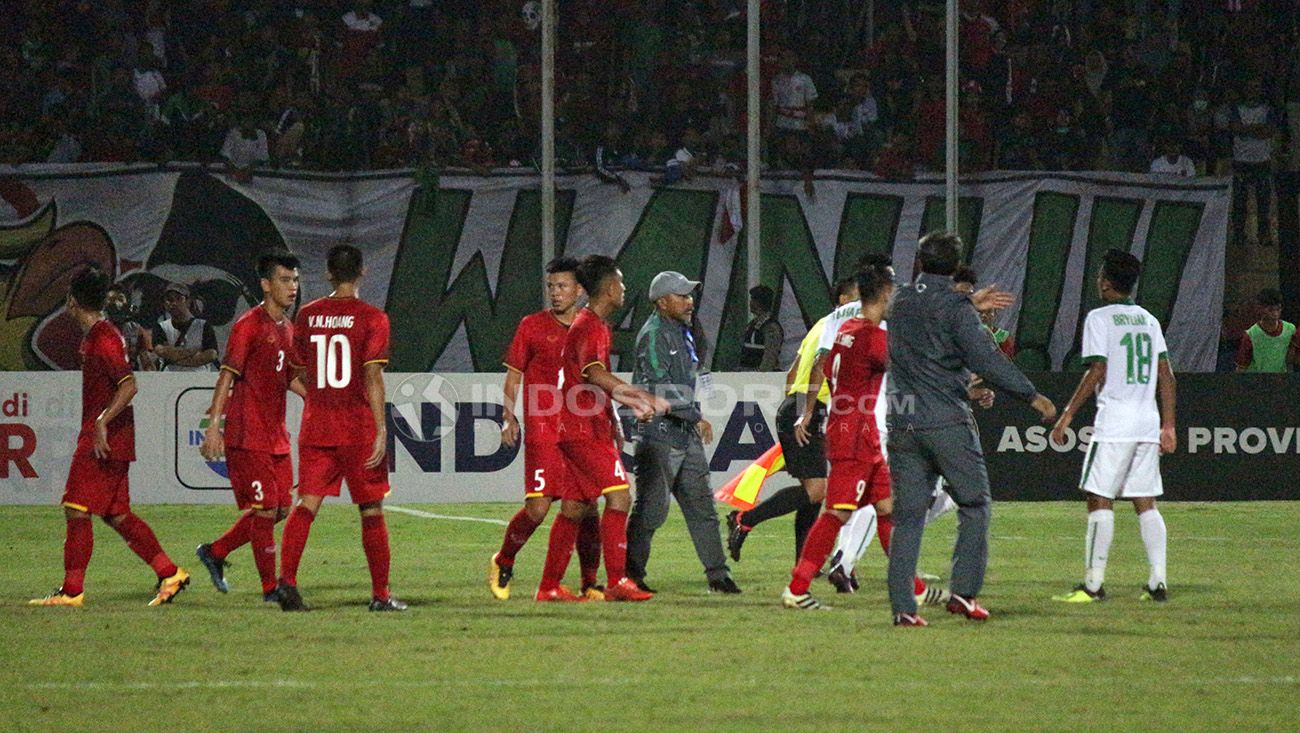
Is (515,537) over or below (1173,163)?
below

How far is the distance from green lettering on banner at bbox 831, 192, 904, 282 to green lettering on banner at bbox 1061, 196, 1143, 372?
2525mm

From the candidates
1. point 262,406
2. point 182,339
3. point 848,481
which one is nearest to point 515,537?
point 262,406

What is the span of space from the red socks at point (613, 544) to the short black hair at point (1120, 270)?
314 centimetres

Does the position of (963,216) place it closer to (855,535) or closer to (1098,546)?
(855,535)

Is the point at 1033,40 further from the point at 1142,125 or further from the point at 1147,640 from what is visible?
the point at 1147,640

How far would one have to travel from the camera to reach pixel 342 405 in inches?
407

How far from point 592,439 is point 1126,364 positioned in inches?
125

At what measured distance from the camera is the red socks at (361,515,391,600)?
10383 mm

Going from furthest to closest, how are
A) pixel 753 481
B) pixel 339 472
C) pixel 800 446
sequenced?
pixel 753 481
pixel 800 446
pixel 339 472

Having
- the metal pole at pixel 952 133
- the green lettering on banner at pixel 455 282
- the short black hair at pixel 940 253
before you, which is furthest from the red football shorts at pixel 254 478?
the green lettering on banner at pixel 455 282

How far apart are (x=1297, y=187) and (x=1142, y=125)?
2457 millimetres

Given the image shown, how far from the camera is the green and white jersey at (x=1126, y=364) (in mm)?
11242

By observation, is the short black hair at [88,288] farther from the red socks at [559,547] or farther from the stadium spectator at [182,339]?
the stadium spectator at [182,339]

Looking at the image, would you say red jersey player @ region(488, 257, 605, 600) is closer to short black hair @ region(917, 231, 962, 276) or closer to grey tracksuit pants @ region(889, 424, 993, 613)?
grey tracksuit pants @ region(889, 424, 993, 613)
